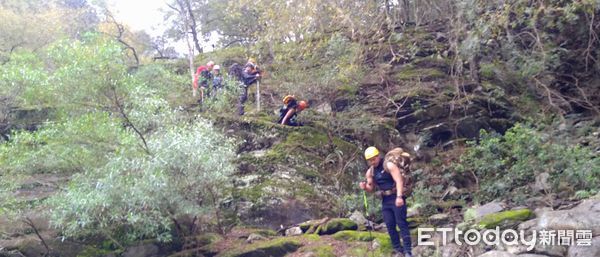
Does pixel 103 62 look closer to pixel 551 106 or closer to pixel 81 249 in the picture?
pixel 81 249

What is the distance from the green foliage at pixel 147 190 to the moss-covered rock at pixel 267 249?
0.74 meters

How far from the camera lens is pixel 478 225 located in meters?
7.51

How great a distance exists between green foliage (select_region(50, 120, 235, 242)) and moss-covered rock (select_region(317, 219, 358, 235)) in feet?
5.82

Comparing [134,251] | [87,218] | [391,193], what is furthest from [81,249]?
[391,193]

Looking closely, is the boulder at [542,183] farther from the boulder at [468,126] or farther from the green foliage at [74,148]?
the green foliage at [74,148]

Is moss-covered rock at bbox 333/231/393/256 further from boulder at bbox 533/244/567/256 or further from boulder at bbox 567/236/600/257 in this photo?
boulder at bbox 567/236/600/257

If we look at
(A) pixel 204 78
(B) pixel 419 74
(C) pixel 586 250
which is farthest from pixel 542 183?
(A) pixel 204 78

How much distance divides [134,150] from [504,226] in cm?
517

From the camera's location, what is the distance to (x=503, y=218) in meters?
7.61

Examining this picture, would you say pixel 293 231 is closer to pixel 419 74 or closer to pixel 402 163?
pixel 402 163

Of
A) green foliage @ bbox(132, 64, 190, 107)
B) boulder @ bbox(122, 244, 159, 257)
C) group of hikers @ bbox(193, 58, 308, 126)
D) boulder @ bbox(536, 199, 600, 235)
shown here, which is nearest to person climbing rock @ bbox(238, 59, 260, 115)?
group of hikers @ bbox(193, 58, 308, 126)

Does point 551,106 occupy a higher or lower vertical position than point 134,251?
higher

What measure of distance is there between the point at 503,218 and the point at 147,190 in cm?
475

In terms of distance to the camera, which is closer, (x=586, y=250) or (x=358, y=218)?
(x=586, y=250)
